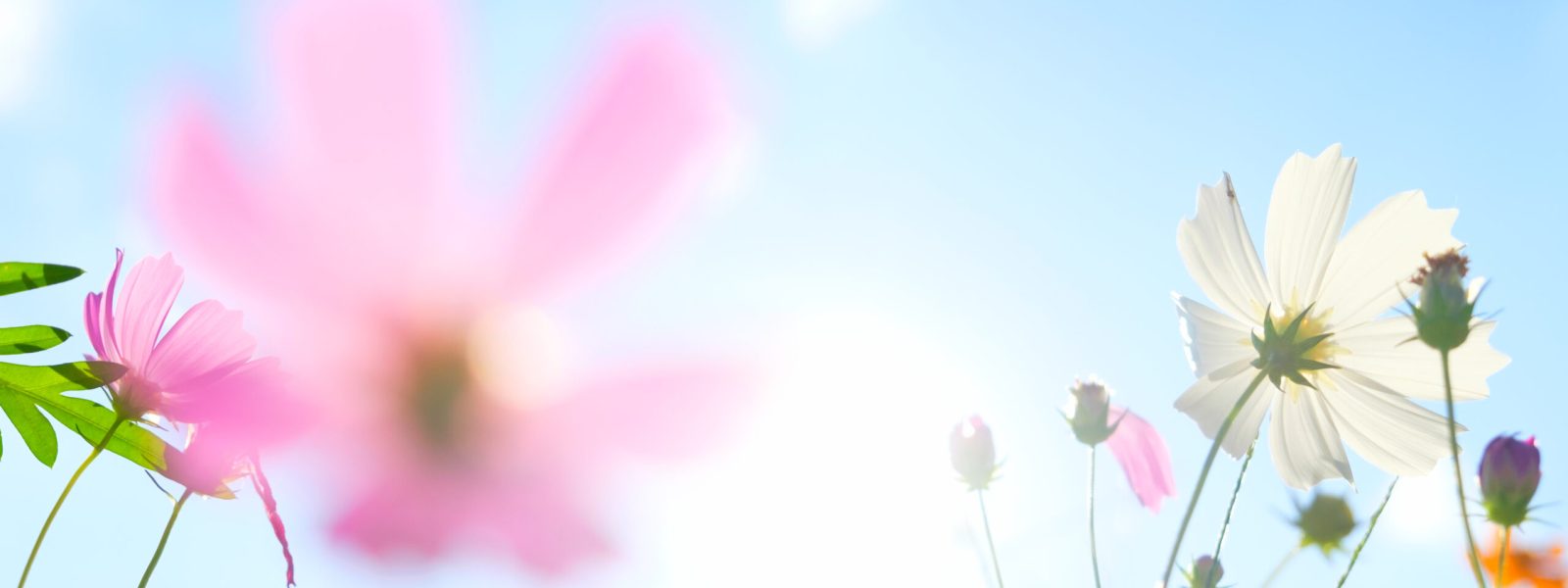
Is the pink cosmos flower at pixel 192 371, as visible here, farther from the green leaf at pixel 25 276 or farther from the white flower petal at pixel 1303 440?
the white flower petal at pixel 1303 440

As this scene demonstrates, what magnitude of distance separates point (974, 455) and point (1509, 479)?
15.0 inches

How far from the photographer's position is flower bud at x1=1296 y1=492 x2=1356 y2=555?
563 millimetres

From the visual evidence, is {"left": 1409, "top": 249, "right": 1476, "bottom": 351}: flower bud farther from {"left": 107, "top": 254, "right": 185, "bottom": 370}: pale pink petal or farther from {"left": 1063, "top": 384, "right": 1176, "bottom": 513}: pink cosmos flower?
{"left": 107, "top": 254, "right": 185, "bottom": 370}: pale pink petal

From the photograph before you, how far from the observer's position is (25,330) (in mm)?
506

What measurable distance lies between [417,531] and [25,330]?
1.45ft

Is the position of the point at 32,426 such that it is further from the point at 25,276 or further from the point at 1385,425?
the point at 1385,425

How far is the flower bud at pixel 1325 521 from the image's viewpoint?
1.85 feet

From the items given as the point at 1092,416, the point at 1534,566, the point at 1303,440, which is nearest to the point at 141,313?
the point at 1092,416

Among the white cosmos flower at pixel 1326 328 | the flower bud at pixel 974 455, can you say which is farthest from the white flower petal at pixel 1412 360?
the flower bud at pixel 974 455

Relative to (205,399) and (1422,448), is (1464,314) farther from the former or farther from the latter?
(205,399)

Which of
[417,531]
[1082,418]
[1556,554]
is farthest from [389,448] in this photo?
[1556,554]

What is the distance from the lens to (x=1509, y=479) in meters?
0.59

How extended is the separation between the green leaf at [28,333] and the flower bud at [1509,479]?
0.73 meters

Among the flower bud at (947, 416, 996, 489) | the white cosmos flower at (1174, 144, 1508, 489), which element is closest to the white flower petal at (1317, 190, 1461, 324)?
the white cosmos flower at (1174, 144, 1508, 489)
